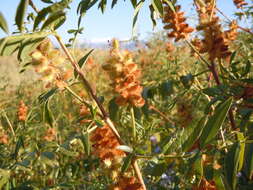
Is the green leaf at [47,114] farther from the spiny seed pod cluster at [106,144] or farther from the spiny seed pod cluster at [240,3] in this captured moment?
the spiny seed pod cluster at [240,3]

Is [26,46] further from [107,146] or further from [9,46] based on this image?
[107,146]

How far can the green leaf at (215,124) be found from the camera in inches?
26.5

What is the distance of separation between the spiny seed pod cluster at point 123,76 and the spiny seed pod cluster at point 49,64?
137mm

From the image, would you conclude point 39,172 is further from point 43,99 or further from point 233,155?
point 233,155

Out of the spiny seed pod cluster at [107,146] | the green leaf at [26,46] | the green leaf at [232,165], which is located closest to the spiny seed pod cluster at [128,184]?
the spiny seed pod cluster at [107,146]

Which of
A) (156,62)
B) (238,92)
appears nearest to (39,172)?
(238,92)

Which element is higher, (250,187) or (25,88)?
(250,187)

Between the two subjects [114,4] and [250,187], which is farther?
[250,187]

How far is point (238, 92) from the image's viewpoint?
3.84 feet

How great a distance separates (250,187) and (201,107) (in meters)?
2.16

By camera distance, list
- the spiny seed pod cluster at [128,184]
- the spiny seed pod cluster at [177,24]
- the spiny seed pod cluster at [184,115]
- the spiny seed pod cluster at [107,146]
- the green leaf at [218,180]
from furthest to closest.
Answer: the spiny seed pod cluster at [184,115] < the spiny seed pod cluster at [177,24] < the spiny seed pod cluster at [107,146] < the spiny seed pod cluster at [128,184] < the green leaf at [218,180]

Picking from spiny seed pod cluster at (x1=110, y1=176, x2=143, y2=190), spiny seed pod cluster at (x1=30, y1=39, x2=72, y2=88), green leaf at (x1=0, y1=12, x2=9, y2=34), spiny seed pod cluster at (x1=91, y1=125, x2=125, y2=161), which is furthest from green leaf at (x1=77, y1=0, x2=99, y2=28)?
spiny seed pod cluster at (x1=110, y1=176, x2=143, y2=190)

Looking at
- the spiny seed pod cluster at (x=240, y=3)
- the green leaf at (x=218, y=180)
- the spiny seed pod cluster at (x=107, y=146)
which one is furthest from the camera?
the spiny seed pod cluster at (x=240, y=3)

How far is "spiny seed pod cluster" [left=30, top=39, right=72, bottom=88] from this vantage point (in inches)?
33.4
